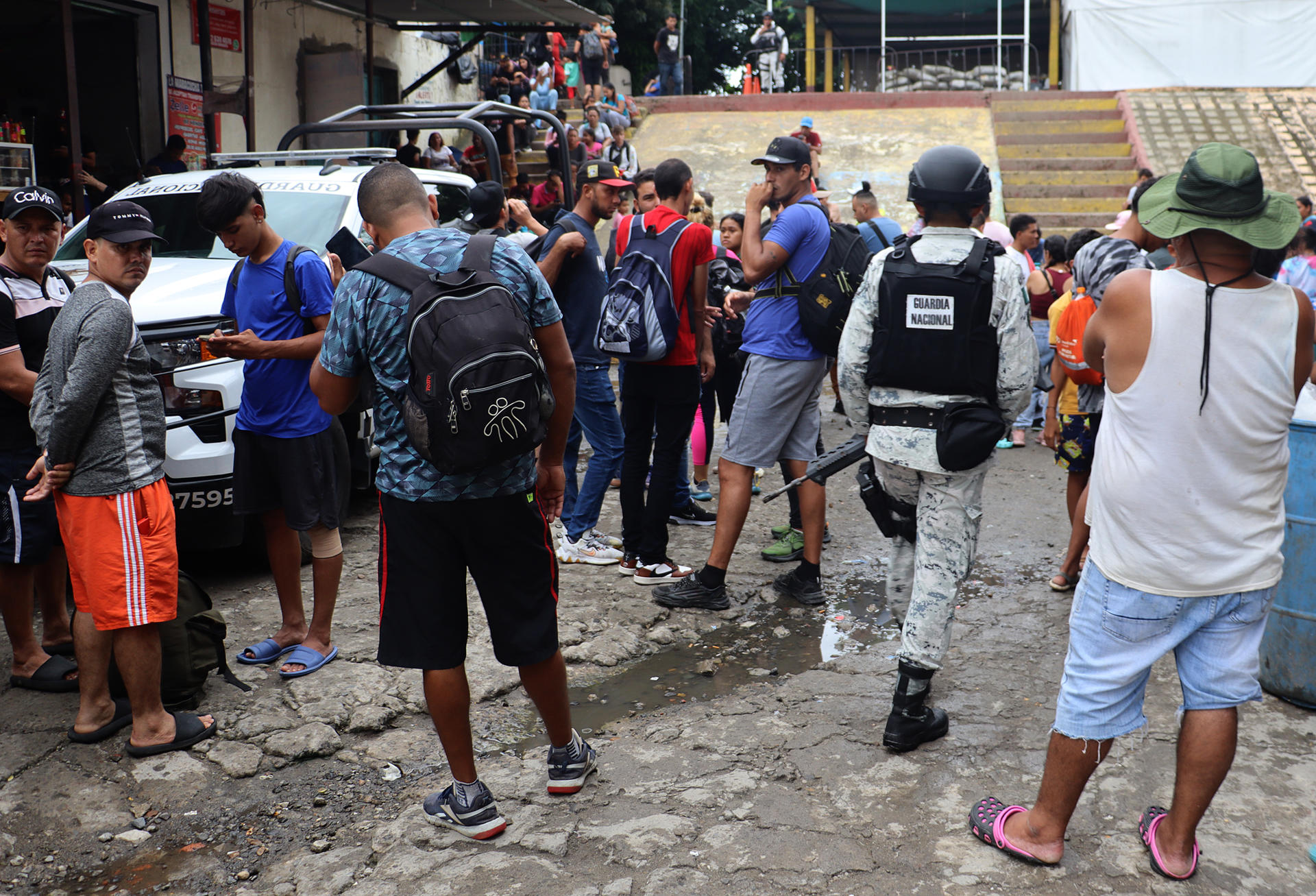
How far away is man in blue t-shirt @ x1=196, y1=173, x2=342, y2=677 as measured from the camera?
4.02 metres

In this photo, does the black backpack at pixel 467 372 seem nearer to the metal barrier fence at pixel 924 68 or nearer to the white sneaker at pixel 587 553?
the white sneaker at pixel 587 553

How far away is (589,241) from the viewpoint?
5852 mm

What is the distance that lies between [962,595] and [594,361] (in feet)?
7.15

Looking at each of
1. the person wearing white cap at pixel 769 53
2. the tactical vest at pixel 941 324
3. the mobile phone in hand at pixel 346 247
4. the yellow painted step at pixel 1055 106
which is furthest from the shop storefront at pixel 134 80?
the person wearing white cap at pixel 769 53

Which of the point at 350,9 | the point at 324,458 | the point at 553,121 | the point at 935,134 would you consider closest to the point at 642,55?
the point at 935,134

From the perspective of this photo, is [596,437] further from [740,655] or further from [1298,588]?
[1298,588]

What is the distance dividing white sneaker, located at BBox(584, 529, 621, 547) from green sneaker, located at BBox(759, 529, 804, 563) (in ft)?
2.60

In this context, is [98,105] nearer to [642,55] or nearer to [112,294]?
[112,294]

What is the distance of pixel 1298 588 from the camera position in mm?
3633

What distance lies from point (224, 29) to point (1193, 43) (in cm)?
1626

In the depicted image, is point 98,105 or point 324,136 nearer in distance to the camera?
point 98,105

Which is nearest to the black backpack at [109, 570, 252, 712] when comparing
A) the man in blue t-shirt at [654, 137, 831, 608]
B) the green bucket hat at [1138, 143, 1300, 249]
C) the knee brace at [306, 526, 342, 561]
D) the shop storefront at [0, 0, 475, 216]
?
the knee brace at [306, 526, 342, 561]

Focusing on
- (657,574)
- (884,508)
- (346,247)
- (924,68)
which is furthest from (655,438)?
(924,68)

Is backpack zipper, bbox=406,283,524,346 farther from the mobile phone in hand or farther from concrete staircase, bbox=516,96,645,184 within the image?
concrete staircase, bbox=516,96,645,184
